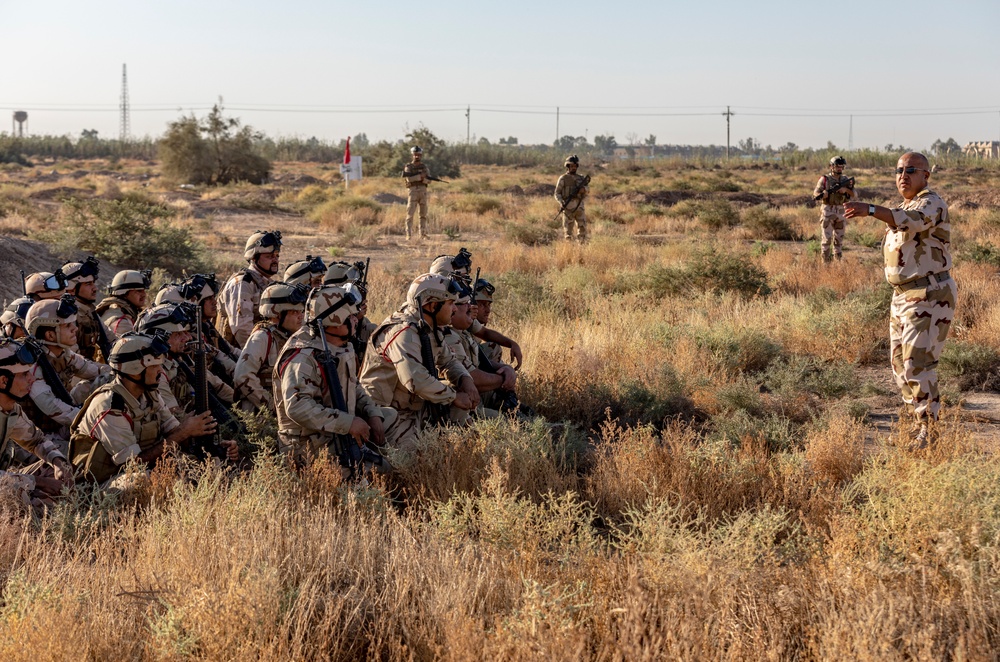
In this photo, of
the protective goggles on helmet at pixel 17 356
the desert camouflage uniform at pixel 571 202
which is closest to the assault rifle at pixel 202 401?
the protective goggles on helmet at pixel 17 356

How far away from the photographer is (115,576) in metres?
3.75

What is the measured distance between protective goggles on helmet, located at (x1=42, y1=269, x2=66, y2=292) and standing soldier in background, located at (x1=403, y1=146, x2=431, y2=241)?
1229 centimetres

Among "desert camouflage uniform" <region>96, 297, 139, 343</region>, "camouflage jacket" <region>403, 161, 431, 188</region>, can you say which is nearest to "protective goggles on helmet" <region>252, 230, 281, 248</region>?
"desert camouflage uniform" <region>96, 297, 139, 343</region>

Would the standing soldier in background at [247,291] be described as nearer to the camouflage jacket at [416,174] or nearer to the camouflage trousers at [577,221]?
the camouflage trousers at [577,221]

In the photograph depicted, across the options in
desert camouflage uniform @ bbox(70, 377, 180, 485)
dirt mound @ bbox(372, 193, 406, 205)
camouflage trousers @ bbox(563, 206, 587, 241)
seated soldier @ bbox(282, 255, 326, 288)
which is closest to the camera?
desert camouflage uniform @ bbox(70, 377, 180, 485)

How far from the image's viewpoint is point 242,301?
7.50m

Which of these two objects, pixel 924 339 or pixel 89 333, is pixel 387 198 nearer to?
pixel 89 333

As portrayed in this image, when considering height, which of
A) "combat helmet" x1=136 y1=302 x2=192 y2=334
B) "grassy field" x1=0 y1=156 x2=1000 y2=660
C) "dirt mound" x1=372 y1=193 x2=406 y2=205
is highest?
"dirt mound" x1=372 y1=193 x2=406 y2=205

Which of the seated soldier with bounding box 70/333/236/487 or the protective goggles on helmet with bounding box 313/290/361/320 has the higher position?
the protective goggles on helmet with bounding box 313/290/361/320

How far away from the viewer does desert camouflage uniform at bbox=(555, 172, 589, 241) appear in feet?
56.4

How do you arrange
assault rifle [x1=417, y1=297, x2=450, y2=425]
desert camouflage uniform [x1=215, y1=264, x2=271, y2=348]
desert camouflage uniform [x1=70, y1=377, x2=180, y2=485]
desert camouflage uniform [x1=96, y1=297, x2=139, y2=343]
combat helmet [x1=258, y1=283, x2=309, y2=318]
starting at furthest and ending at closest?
desert camouflage uniform [x1=215, y1=264, x2=271, y2=348] < desert camouflage uniform [x1=96, y1=297, x2=139, y2=343] < combat helmet [x1=258, y1=283, x2=309, y2=318] < assault rifle [x1=417, y1=297, x2=450, y2=425] < desert camouflage uniform [x1=70, y1=377, x2=180, y2=485]

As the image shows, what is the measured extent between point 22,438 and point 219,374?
1806 mm

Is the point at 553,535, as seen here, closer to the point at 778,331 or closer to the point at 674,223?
the point at 778,331

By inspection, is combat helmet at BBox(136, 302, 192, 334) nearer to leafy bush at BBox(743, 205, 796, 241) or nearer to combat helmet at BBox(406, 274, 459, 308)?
combat helmet at BBox(406, 274, 459, 308)
